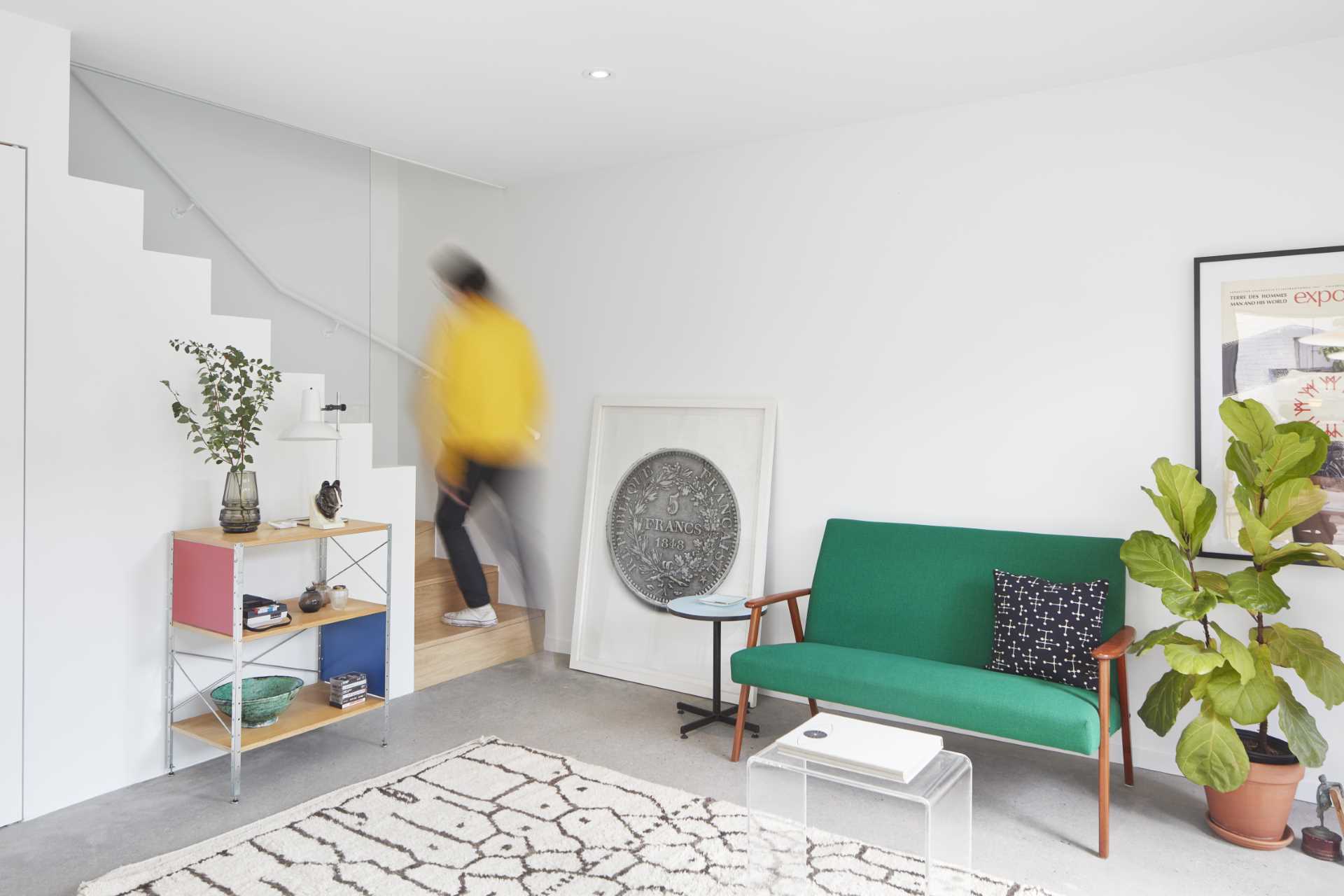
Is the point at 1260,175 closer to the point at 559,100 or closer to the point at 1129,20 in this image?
the point at 1129,20

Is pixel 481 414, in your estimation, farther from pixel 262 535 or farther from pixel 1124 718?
pixel 1124 718

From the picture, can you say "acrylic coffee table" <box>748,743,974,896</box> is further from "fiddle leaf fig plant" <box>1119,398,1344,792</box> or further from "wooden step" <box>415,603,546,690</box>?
"wooden step" <box>415,603,546,690</box>

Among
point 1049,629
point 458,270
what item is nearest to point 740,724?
A: point 1049,629

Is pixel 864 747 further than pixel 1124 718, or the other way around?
pixel 1124 718

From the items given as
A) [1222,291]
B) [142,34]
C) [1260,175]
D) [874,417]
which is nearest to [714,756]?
[874,417]

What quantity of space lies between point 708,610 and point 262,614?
68.0 inches

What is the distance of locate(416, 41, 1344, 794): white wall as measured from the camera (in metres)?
3.21

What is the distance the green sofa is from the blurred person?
1893mm

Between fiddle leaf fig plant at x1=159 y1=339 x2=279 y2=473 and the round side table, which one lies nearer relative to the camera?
fiddle leaf fig plant at x1=159 y1=339 x2=279 y2=473

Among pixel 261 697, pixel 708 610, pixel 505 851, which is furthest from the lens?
pixel 708 610

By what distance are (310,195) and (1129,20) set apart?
392 cm

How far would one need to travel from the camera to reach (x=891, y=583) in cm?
366

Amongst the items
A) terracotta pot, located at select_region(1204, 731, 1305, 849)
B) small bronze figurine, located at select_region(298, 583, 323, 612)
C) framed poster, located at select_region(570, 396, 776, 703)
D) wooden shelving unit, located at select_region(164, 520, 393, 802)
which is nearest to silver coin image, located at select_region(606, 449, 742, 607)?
framed poster, located at select_region(570, 396, 776, 703)

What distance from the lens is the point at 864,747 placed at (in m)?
2.44
